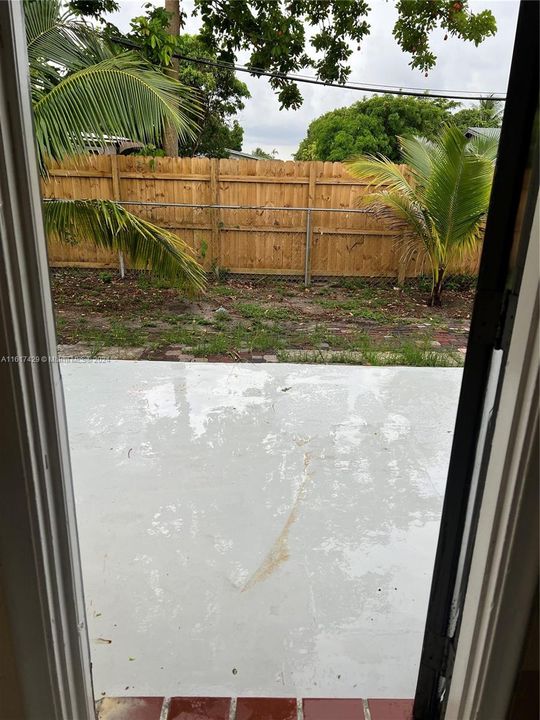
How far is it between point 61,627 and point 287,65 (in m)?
6.45

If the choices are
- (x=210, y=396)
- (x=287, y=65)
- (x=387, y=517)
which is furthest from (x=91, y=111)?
(x=287, y=65)

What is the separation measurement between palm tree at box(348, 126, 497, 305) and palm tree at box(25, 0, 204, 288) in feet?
9.84

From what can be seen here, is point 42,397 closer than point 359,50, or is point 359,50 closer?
point 42,397

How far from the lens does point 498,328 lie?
77cm

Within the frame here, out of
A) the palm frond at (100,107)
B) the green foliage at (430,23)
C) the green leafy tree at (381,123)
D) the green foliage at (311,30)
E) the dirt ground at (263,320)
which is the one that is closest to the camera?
the palm frond at (100,107)

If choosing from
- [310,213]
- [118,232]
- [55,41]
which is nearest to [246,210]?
[310,213]

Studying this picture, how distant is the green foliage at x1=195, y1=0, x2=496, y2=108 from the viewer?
4078mm

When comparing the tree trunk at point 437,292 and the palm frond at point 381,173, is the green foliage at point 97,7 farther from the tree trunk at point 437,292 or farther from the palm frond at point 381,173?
the tree trunk at point 437,292

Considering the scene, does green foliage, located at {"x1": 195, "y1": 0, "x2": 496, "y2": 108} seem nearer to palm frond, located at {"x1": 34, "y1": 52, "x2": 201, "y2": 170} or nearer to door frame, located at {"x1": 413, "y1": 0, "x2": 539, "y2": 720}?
palm frond, located at {"x1": 34, "y1": 52, "x2": 201, "y2": 170}

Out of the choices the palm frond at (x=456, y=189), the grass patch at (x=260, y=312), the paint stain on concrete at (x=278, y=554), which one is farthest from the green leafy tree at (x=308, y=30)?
the paint stain on concrete at (x=278, y=554)

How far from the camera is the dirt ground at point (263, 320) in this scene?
4.32 m

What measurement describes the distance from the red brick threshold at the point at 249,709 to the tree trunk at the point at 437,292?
549 cm

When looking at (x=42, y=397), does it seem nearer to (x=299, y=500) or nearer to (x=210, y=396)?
(x=299, y=500)

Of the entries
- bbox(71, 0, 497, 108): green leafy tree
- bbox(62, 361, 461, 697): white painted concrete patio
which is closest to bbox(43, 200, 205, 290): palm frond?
bbox(62, 361, 461, 697): white painted concrete patio
